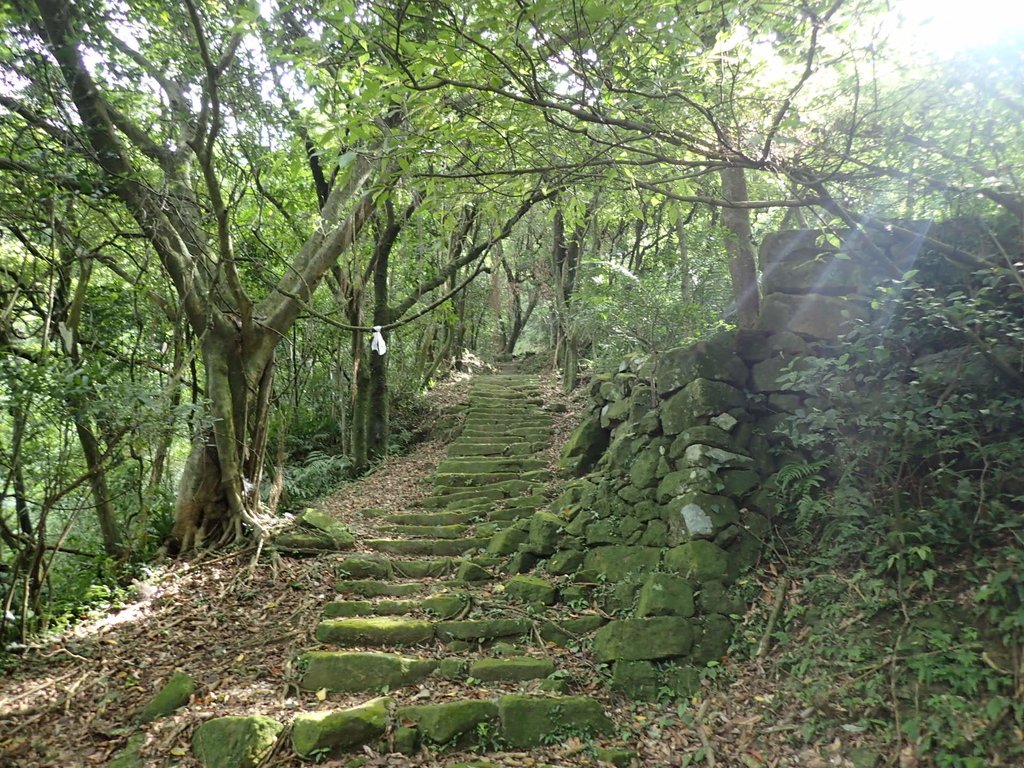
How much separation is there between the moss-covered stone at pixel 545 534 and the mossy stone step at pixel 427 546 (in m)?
0.90

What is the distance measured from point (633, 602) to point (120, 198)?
5.96 metres

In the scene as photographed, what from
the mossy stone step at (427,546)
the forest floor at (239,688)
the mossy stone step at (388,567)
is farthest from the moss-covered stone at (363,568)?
the mossy stone step at (427,546)

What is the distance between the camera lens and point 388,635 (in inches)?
183

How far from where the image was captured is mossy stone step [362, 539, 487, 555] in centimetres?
649

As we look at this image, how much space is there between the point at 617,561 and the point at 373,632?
2.21 metres

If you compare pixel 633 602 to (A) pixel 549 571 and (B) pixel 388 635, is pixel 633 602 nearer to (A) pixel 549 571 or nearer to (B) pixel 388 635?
(A) pixel 549 571

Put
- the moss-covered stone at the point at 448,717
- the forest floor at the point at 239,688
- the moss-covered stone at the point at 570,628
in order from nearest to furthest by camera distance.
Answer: the forest floor at the point at 239,688 → the moss-covered stone at the point at 448,717 → the moss-covered stone at the point at 570,628

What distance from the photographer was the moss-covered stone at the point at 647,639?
4.04m

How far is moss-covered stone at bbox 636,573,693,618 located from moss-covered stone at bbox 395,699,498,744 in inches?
54.2

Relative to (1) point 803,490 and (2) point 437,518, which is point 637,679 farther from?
(2) point 437,518

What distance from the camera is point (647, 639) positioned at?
13.4 ft

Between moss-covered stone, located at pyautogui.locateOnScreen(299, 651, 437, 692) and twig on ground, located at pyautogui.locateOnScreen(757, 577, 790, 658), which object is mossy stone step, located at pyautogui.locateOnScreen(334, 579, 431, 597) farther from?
twig on ground, located at pyautogui.locateOnScreen(757, 577, 790, 658)

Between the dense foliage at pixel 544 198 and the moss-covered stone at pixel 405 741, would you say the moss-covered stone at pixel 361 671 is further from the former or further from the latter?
the dense foliage at pixel 544 198

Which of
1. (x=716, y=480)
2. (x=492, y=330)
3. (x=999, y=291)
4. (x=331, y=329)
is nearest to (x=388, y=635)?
(x=716, y=480)
